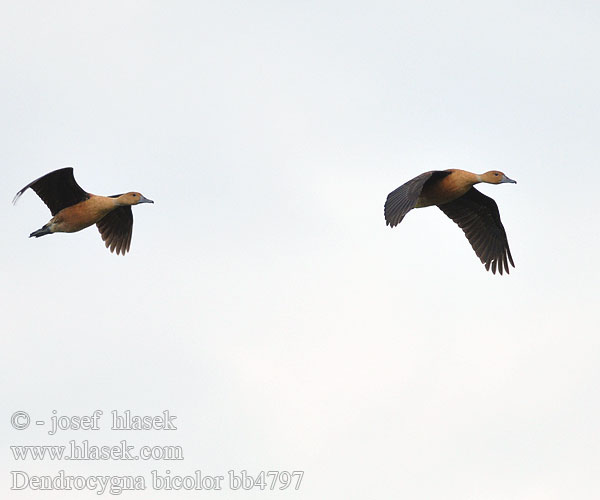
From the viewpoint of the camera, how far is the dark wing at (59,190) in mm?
18250

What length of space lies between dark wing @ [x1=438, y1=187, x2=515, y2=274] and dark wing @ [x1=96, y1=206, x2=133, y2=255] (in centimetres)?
605

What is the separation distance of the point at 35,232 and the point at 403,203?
6.67m

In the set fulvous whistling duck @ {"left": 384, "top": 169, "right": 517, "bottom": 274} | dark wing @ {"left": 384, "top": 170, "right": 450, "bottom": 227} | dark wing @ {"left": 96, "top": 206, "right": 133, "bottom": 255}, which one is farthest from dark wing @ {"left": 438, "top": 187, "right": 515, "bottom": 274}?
dark wing @ {"left": 96, "top": 206, "right": 133, "bottom": 255}

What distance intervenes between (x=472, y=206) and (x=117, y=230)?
22.4 ft

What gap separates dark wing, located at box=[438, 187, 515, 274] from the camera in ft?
66.3

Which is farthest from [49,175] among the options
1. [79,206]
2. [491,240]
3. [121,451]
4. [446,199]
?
[491,240]

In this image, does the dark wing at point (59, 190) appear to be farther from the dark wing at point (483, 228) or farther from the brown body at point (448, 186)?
the dark wing at point (483, 228)

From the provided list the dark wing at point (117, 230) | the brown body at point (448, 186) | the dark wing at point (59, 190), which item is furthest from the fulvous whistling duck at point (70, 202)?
the brown body at point (448, 186)

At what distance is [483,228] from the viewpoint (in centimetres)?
2045

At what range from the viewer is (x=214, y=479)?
47.9 feet

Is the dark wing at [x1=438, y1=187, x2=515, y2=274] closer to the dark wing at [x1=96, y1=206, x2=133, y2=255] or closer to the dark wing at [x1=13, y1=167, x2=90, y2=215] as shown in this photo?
the dark wing at [x1=96, y1=206, x2=133, y2=255]

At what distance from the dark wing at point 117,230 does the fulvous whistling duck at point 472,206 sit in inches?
226

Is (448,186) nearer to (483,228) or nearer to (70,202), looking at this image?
(483,228)

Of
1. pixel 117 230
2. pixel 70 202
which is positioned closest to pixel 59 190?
pixel 70 202
